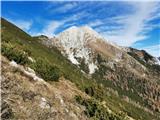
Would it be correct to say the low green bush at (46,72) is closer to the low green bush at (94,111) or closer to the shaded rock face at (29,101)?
the low green bush at (94,111)

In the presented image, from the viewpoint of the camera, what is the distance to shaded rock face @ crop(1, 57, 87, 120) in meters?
14.4

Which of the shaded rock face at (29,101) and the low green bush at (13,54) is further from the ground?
the low green bush at (13,54)

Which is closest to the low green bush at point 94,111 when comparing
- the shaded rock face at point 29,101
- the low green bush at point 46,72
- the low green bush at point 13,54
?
the shaded rock face at point 29,101

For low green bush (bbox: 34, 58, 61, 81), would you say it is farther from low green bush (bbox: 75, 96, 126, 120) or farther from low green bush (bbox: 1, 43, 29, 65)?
low green bush (bbox: 75, 96, 126, 120)

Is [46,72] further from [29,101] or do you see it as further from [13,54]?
[29,101]

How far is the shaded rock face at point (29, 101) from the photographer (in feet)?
47.1

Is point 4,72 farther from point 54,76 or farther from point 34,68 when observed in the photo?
point 54,76

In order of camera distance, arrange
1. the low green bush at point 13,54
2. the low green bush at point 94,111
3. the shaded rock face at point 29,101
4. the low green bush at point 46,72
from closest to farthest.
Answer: the shaded rock face at point 29,101, the low green bush at point 94,111, the low green bush at point 13,54, the low green bush at point 46,72

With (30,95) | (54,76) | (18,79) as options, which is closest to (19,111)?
(30,95)

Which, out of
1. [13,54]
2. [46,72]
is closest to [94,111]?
[46,72]

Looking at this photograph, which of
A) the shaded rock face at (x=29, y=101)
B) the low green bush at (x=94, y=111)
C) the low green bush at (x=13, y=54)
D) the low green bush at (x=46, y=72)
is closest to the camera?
the shaded rock face at (x=29, y=101)

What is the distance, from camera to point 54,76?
25.4 metres

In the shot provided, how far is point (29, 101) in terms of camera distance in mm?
15836

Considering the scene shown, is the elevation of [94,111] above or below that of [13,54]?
below
